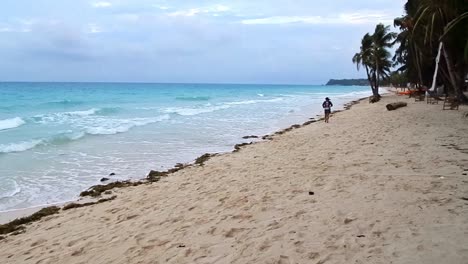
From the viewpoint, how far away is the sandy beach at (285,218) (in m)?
4.40

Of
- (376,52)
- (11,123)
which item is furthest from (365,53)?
(11,123)

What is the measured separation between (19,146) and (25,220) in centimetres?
1048

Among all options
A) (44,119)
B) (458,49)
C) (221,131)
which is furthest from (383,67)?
(44,119)

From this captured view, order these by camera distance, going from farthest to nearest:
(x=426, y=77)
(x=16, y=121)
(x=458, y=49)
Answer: (x=426, y=77) < (x=16, y=121) < (x=458, y=49)

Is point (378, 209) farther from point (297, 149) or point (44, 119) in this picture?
point (44, 119)

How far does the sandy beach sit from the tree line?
277 inches

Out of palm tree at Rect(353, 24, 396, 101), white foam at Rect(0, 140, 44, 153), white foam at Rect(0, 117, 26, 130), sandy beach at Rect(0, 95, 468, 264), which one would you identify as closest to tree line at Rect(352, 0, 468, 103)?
palm tree at Rect(353, 24, 396, 101)

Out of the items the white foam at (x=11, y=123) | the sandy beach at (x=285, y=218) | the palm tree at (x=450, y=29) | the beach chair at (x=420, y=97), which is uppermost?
the palm tree at (x=450, y=29)

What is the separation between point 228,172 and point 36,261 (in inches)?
209

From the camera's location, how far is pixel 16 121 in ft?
89.5

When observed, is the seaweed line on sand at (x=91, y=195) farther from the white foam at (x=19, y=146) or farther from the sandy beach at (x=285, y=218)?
the white foam at (x=19, y=146)

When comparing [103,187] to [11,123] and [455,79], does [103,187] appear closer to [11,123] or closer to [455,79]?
[11,123]

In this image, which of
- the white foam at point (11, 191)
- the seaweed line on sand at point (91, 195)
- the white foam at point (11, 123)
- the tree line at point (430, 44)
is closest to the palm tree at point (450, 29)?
the tree line at point (430, 44)

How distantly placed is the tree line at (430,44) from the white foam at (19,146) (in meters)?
16.5
